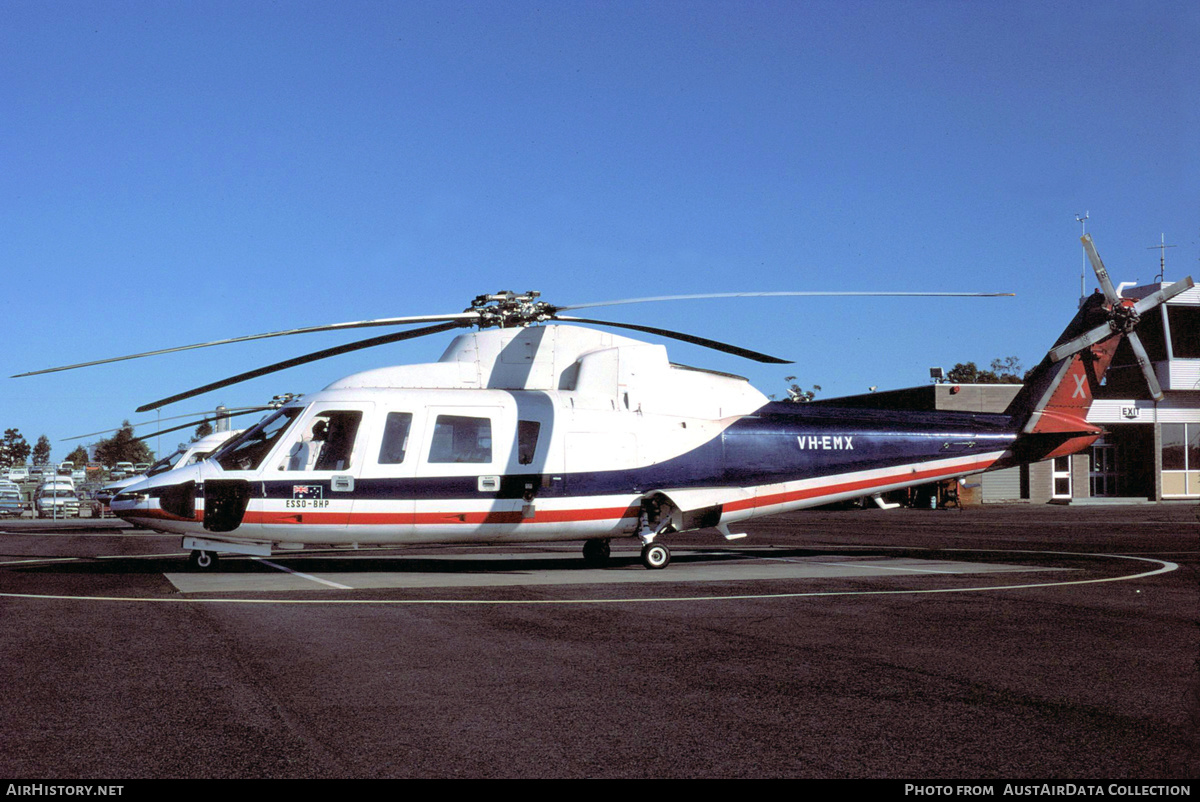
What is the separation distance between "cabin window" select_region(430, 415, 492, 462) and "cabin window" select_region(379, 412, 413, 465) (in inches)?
18.5

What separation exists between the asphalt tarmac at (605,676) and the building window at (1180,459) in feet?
167

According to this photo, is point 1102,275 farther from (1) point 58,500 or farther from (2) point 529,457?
(1) point 58,500

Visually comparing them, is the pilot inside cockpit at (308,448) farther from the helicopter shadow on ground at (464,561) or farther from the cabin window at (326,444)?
the helicopter shadow on ground at (464,561)

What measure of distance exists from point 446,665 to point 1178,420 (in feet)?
204

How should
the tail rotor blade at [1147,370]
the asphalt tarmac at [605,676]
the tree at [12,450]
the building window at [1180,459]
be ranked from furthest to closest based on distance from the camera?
1. the tree at [12,450]
2. the building window at [1180,459]
3. the tail rotor blade at [1147,370]
4. the asphalt tarmac at [605,676]

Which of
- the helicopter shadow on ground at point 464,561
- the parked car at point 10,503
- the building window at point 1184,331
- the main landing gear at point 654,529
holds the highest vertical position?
the building window at point 1184,331

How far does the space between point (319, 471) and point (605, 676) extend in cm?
995

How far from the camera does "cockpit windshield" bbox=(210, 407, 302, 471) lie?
52.3 ft

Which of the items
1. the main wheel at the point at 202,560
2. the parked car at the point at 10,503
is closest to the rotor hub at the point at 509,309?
the main wheel at the point at 202,560

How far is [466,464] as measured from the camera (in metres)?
16.4

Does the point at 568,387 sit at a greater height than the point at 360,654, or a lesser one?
greater

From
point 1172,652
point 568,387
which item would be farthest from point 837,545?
point 1172,652

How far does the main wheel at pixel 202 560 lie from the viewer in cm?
1659
